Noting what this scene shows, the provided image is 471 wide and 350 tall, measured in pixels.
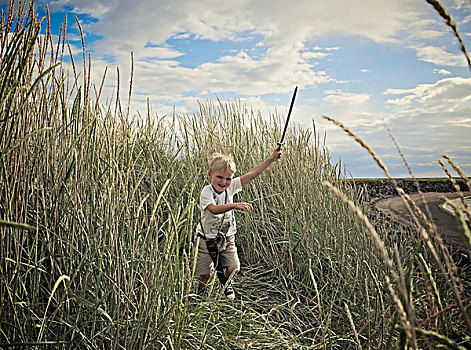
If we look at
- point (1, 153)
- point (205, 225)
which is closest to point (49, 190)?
point (1, 153)

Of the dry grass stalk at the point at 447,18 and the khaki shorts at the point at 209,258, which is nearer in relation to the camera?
the dry grass stalk at the point at 447,18

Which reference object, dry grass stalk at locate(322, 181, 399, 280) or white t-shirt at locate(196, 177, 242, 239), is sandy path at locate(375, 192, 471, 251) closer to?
white t-shirt at locate(196, 177, 242, 239)

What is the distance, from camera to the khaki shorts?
10.7 ft

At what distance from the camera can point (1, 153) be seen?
1.64 m

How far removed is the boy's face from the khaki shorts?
0.39 metres

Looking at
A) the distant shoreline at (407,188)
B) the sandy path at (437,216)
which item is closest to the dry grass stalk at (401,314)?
the sandy path at (437,216)

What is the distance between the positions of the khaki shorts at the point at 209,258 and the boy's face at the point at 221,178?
39cm

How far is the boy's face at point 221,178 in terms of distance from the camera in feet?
10.6

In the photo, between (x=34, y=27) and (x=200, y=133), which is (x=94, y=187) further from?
(x=200, y=133)

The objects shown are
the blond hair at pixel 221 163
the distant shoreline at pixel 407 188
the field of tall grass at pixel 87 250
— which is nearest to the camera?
the field of tall grass at pixel 87 250

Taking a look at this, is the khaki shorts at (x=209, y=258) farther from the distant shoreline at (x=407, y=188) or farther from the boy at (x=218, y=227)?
the distant shoreline at (x=407, y=188)

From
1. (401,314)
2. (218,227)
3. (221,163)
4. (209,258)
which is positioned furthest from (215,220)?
(401,314)

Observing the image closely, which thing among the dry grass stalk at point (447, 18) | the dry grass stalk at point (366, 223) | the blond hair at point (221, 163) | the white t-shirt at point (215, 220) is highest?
the dry grass stalk at point (447, 18)

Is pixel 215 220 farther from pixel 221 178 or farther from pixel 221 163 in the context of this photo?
pixel 221 163
